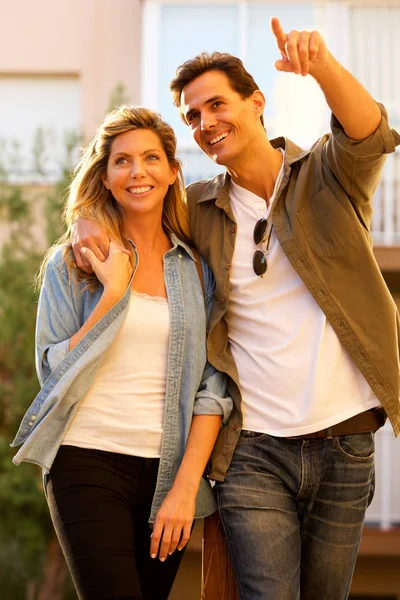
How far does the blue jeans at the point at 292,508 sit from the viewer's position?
3533mm

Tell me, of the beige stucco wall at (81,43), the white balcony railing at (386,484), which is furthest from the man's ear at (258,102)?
the beige stucco wall at (81,43)

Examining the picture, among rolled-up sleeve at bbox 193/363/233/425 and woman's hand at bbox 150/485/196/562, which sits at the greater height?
rolled-up sleeve at bbox 193/363/233/425

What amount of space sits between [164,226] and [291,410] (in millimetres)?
922

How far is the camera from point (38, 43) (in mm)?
11508

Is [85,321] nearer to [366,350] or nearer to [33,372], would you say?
[366,350]

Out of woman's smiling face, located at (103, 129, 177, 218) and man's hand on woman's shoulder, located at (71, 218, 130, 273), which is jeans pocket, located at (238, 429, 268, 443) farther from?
woman's smiling face, located at (103, 129, 177, 218)

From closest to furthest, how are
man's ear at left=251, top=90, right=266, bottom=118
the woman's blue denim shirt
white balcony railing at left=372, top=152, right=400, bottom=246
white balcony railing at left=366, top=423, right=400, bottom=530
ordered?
the woman's blue denim shirt
man's ear at left=251, top=90, right=266, bottom=118
white balcony railing at left=366, top=423, right=400, bottom=530
white balcony railing at left=372, top=152, right=400, bottom=246

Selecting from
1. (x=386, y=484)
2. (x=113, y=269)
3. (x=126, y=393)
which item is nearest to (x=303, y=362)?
(x=126, y=393)

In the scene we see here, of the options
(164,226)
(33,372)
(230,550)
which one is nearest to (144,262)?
(164,226)

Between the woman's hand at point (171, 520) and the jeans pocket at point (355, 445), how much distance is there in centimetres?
55

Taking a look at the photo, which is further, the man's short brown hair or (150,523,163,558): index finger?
the man's short brown hair

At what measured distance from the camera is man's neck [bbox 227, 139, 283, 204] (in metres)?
3.81

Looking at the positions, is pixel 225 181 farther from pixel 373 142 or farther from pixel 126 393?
pixel 126 393

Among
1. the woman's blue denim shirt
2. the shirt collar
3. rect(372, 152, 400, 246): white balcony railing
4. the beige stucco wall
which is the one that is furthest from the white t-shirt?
the beige stucco wall
